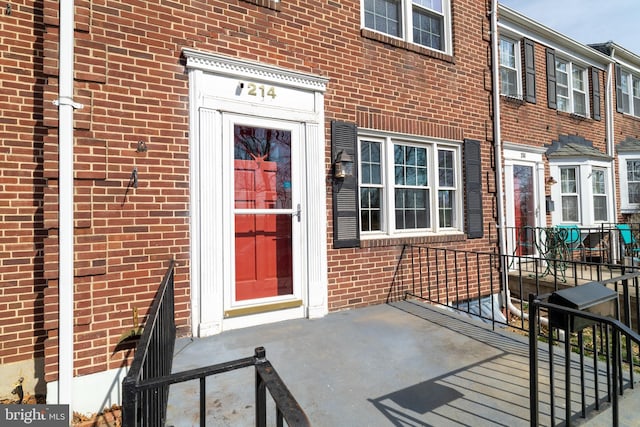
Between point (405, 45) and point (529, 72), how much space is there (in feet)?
14.2

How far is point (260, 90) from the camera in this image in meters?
4.03

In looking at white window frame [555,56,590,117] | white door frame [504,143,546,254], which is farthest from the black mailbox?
white window frame [555,56,590,117]

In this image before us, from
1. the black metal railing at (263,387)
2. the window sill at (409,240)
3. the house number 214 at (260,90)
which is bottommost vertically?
the black metal railing at (263,387)

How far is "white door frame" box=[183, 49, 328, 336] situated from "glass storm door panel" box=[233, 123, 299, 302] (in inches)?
7.6

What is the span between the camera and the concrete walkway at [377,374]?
2.31m

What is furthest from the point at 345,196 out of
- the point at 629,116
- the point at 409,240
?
the point at 629,116

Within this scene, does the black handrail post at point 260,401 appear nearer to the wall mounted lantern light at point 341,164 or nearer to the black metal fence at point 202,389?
the black metal fence at point 202,389

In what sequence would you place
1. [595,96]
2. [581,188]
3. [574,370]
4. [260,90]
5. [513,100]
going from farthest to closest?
1. [595,96]
2. [581,188]
3. [513,100]
4. [260,90]
5. [574,370]

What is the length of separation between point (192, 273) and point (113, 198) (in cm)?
106

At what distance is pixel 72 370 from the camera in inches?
114

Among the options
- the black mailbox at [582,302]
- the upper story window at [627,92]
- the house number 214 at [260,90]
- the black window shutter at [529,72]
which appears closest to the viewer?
the black mailbox at [582,302]

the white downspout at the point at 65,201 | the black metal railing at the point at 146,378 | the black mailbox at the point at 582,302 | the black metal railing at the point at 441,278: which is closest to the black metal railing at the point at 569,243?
the black metal railing at the point at 441,278

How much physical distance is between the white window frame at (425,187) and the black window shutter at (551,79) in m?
4.32

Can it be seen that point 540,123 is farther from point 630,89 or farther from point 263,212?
point 263,212
